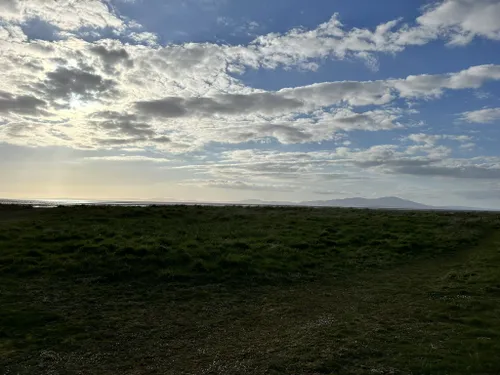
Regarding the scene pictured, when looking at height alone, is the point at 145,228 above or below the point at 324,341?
above

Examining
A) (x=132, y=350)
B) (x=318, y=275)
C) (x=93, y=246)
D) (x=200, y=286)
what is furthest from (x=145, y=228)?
(x=132, y=350)

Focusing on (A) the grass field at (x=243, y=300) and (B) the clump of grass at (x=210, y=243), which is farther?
(B) the clump of grass at (x=210, y=243)

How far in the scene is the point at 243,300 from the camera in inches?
810

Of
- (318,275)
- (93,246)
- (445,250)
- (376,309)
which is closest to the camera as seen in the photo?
(376,309)

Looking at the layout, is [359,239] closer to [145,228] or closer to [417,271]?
[417,271]

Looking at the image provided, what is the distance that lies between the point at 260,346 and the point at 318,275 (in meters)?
12.4

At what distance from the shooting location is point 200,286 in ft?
74.3

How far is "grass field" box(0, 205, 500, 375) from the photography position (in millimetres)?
13359

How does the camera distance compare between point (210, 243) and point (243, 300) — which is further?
point (210, 243)

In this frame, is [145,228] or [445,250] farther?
[145,228]

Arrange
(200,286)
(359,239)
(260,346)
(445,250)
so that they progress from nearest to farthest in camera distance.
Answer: (260,346) < (200,286) < (445,250) < (359,239)

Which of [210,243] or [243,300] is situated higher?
[210,243]

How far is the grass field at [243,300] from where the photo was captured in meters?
13.4

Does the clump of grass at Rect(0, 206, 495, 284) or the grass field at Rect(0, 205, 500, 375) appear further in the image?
the clump of grass at Rect(0, 206, 495, 284)
